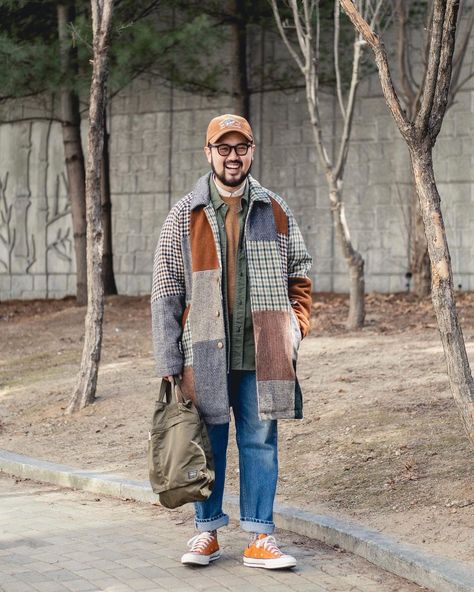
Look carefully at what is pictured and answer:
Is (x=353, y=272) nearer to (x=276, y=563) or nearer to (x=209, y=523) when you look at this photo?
(x=209, y=523)

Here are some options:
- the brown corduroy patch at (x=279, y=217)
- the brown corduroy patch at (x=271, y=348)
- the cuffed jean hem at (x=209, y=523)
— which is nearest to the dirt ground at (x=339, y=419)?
the cuffed jean hem at (x=209, y=523)

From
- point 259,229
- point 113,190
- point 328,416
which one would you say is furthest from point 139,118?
point 259,229

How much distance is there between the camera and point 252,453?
5.66 meters

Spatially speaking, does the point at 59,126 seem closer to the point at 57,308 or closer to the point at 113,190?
the point at 113,190

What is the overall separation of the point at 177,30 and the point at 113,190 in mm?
5226

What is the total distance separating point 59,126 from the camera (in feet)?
78.0

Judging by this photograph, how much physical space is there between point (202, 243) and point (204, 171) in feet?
54.4

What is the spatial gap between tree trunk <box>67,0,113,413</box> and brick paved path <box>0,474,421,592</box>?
3411 millimetres

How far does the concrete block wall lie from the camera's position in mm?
19719

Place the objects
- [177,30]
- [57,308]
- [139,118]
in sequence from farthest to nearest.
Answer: [139,118] → [57,308] → [177,30]

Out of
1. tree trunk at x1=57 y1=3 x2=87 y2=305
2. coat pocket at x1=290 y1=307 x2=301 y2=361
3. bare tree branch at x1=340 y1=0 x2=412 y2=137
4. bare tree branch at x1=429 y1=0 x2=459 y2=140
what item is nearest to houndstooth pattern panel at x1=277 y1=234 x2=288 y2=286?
coat pocket at x1=290 y1=307 x2=301 y2=361

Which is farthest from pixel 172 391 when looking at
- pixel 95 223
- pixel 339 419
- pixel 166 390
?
pixel 95 223

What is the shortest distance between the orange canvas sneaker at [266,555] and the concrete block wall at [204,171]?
1448 cm

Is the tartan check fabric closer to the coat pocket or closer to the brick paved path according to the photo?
the coat pocket
